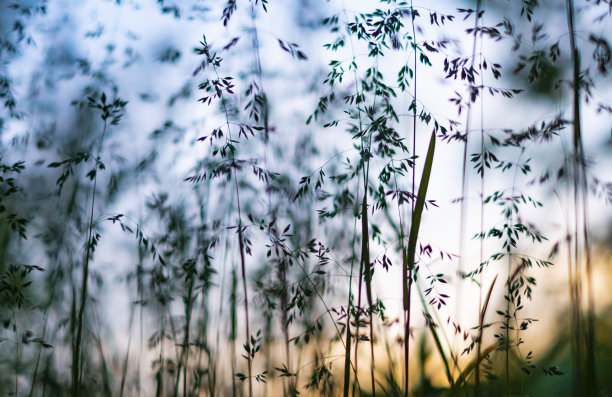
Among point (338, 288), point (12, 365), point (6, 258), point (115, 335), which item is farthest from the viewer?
point (6, 258)

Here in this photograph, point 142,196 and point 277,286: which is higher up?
point 142,196

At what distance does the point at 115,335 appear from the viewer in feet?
5.06

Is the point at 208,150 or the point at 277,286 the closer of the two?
the point at 277,286

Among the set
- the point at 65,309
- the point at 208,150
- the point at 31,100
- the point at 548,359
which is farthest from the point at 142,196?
the point at 548,359

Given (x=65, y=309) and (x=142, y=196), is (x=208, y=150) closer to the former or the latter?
(x=142, y=196)

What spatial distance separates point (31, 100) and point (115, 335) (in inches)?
41.8

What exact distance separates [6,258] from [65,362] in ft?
1.74

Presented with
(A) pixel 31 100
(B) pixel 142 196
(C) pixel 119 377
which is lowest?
(C) pixel 119 377

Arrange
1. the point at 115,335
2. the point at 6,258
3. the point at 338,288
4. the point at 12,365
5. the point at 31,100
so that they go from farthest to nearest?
the point at 31,100, the point at 6,258, the point at 12,365, the point at 115,335, the point at 338,288

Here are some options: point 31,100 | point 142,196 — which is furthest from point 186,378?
point 31,100

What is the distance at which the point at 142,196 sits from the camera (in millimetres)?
1642

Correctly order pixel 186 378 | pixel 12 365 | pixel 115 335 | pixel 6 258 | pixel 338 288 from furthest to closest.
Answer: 1. pixel 6 258
2. pixel 12 365
3. pixel 115 335
4. pixel 338 288
5. pixel 186 378

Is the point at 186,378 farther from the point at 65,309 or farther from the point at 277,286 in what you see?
the point at 65,309

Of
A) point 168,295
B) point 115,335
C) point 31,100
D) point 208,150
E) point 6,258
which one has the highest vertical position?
point 31,100
